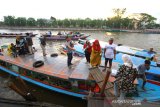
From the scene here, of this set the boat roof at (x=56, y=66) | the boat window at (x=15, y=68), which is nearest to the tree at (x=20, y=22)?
→ the boat roof at (x=56, y=66)

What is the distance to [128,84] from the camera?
529 centimetres

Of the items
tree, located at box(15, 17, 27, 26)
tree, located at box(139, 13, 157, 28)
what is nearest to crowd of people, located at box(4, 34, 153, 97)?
Result: tree, located at box(15, 17, 27, 26)

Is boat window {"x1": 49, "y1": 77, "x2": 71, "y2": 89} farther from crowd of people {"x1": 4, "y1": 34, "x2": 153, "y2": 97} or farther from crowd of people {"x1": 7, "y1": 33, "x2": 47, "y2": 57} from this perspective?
crowd of people {"x1": 7, "y1": 33, "x2": 47, "y2": 57}

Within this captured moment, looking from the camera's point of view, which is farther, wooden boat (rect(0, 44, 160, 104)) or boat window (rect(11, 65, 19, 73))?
boat window (rect(11, 65, 19, 73))

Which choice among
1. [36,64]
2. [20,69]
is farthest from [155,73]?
[20,69]

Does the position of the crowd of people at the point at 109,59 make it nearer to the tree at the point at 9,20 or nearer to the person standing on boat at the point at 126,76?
the person standing on boat at the point at 126,76

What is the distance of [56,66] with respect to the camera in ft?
35.1

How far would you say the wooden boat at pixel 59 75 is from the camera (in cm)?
787

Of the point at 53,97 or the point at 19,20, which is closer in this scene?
the point at 53,97

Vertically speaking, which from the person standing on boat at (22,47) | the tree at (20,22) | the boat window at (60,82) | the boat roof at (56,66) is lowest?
the boat window at (60,82)

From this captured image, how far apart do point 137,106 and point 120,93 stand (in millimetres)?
1428

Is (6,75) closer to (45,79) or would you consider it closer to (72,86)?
(45,79)

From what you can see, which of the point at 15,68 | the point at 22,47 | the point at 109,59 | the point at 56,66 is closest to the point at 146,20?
the point at 22,47

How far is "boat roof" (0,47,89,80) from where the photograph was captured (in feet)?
28.3
